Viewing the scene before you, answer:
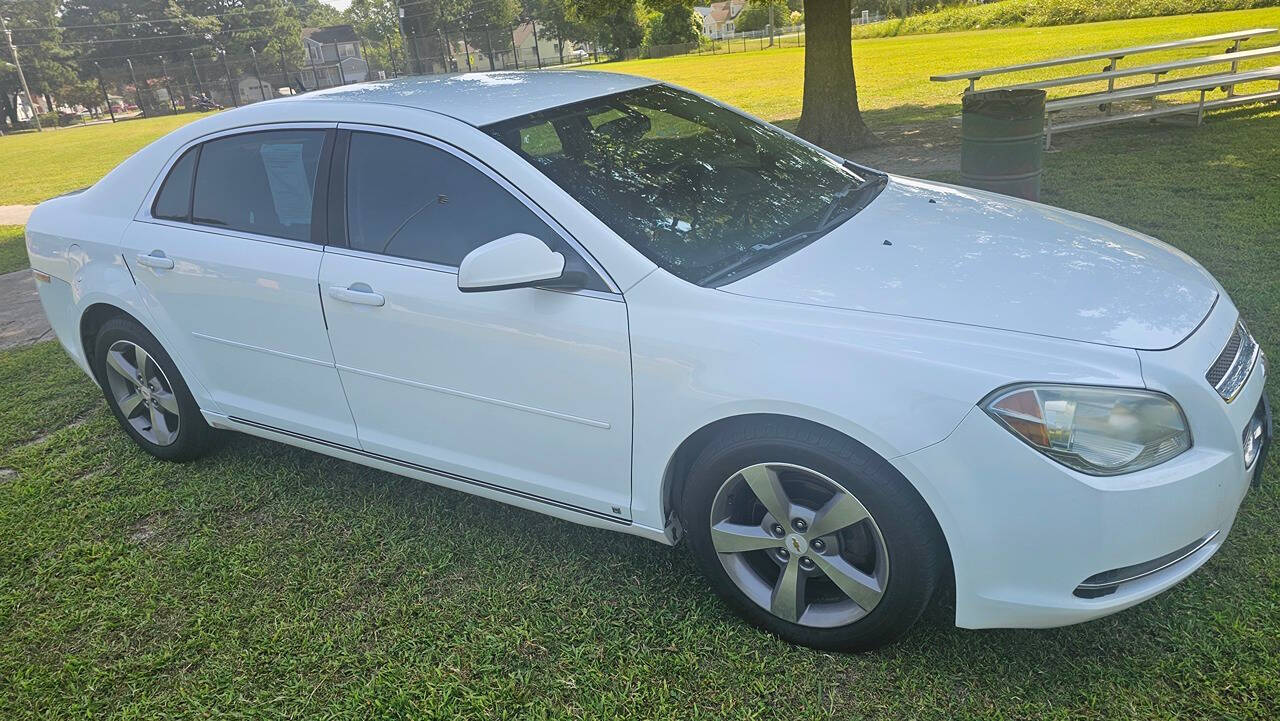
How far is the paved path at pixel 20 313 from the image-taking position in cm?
659

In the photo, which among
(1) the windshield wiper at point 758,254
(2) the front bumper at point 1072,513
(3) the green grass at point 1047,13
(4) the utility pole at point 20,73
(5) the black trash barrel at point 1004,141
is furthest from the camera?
(4) the utility pole at point 20,73

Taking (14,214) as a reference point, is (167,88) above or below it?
above

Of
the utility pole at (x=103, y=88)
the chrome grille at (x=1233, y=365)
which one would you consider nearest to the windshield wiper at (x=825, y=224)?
the chrome grille at (x=1233, y=365)

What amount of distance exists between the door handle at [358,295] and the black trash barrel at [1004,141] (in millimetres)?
4494

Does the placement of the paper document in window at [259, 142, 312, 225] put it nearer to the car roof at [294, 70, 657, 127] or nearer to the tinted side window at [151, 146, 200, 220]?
the car roof at [294, 70, 657, 127]

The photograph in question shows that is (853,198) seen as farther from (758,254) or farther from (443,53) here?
(443,53)

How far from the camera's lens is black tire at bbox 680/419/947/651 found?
227cm

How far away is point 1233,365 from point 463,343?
90.7 inches

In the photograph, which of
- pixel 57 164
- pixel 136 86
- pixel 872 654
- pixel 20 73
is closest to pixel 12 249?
pixel 872 654

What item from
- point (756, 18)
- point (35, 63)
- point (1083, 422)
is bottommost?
point (756, 18)

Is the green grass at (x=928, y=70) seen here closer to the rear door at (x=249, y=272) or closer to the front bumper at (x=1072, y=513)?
the rear door at (x=249, y=272)

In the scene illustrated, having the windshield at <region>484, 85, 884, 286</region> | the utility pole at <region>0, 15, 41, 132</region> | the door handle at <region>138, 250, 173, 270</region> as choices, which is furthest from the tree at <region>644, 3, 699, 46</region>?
the door handle at <region>138, 250, 173, 270</region>

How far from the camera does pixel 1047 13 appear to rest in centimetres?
4150

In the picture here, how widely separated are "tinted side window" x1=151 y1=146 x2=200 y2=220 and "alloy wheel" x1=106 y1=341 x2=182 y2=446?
67 centimetres
